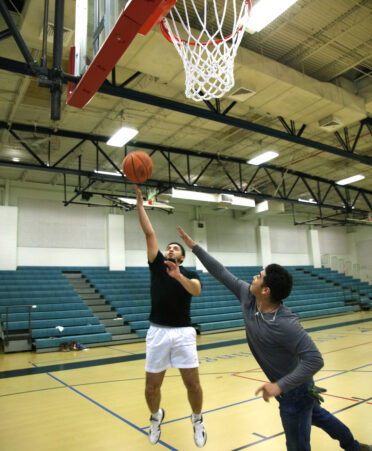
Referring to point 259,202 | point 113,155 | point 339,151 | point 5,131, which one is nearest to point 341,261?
point 259,202

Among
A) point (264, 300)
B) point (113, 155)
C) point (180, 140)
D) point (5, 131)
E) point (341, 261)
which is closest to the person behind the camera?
point (264, 300)

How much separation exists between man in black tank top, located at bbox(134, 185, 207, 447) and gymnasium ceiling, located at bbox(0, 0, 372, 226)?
353 cm

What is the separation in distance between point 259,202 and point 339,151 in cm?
746

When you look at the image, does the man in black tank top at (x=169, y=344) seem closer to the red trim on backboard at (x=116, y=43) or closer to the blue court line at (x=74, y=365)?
the red trim on backboard at (x=116, y=43)

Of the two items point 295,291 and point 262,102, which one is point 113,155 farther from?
point 295,291

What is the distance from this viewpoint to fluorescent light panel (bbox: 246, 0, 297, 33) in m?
4.81

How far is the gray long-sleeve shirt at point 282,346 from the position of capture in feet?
6.02

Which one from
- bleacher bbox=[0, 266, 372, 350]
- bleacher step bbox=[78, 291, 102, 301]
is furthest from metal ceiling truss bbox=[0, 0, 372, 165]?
bleacher step bbox=[78, 291, 102, 301]

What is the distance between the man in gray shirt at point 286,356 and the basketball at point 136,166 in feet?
6.33

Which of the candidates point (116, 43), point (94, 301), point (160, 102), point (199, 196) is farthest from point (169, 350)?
point (94, 301)

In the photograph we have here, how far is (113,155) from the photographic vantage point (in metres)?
11.9

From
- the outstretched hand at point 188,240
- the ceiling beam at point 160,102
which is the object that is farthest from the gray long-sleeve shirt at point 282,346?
the ceiling beam at point 160,102

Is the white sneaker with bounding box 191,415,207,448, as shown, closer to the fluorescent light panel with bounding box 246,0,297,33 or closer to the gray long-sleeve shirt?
the gray long-sleeve shirt

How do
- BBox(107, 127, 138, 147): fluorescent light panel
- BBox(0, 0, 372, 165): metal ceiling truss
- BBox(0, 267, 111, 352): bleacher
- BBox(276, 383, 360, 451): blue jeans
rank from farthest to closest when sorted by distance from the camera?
BBox(0, 267, 111, 352): bleacher
BBox(107, 127, 138, 147): fluorescent light panel
BBox(0, 0, 372, 165): metal ceiling truss
BBox(276, 383, 360, 451): blue jeans
